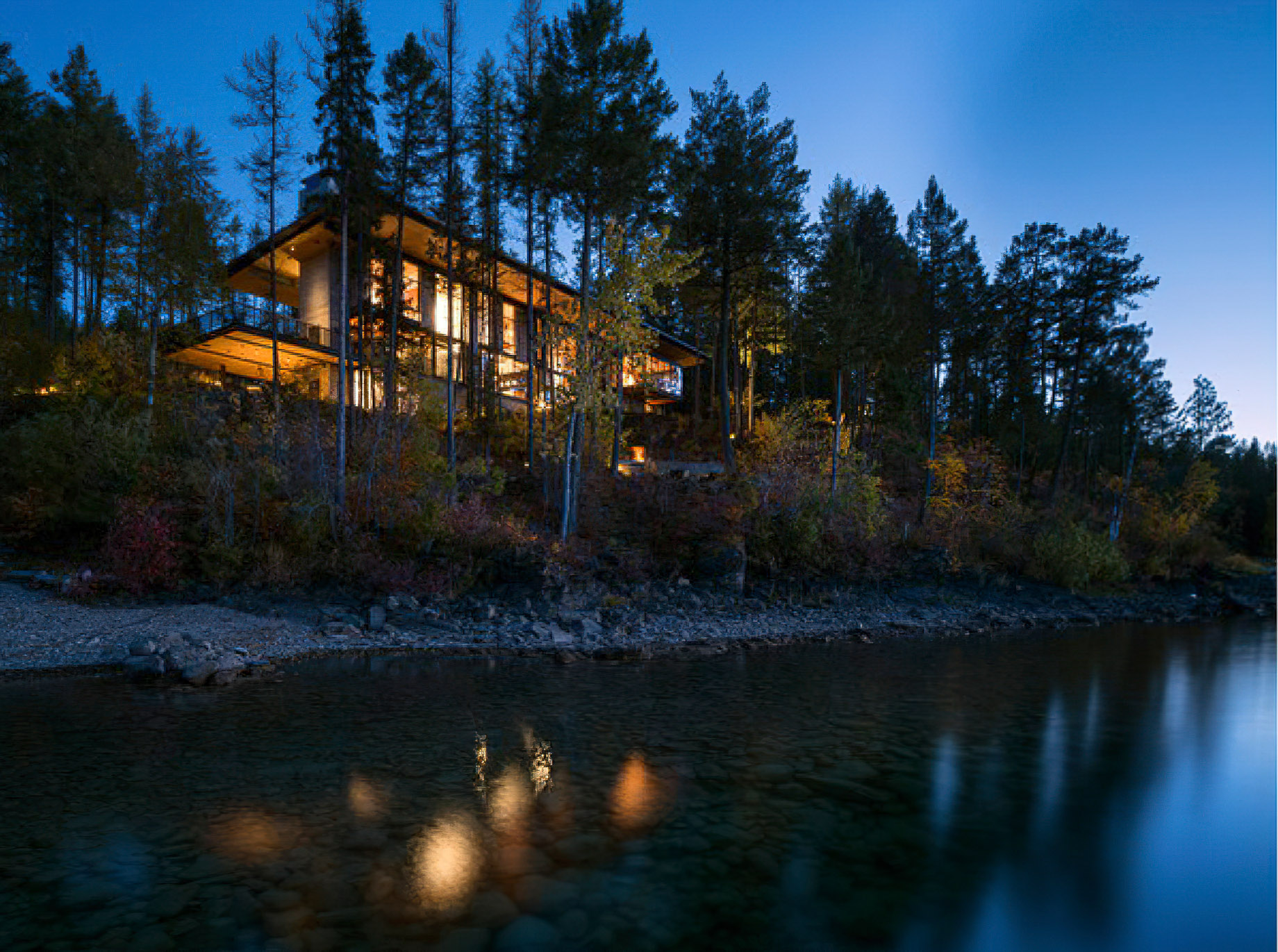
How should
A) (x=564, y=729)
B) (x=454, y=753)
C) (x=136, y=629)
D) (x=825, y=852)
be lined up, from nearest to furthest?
(x=825, y=852), (x=454, y=753), (x=564, y=729), (x=136, y=629)

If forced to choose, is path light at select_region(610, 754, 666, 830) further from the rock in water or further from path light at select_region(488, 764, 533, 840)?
the rock in water

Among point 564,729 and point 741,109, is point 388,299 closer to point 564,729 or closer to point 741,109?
point 741,109

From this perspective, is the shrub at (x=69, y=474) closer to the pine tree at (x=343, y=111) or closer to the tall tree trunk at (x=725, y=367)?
the pine tree at (x=343, y=111)

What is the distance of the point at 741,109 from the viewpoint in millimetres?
27484

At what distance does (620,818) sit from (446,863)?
187cm

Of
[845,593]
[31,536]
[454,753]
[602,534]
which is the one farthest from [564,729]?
[31,536]

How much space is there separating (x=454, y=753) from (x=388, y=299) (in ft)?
76.0

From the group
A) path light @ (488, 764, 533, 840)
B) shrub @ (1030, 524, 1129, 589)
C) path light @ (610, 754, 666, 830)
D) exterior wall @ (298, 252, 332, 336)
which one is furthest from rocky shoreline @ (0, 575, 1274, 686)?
exterior wall @ (298, 252, 332, 336)

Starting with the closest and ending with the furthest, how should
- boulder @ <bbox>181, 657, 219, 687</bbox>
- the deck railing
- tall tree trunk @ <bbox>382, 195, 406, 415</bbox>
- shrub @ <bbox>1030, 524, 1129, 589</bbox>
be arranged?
1. boulder @ <bbox>181, 657, 219, 687</bbox>
2. tall tree trunk @ <bbox>382, 195, 406, 415</bbox>
3. the deck railing
4. shrub @ <bbox>1030, 524, 1129, 589</bbox>

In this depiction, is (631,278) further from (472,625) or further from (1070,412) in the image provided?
(1070,412)

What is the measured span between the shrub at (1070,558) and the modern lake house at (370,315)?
18.0 m

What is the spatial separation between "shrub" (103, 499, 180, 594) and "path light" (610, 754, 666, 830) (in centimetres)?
1429

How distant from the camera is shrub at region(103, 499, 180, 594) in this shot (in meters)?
16.2

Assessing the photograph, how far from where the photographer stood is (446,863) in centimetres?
597
